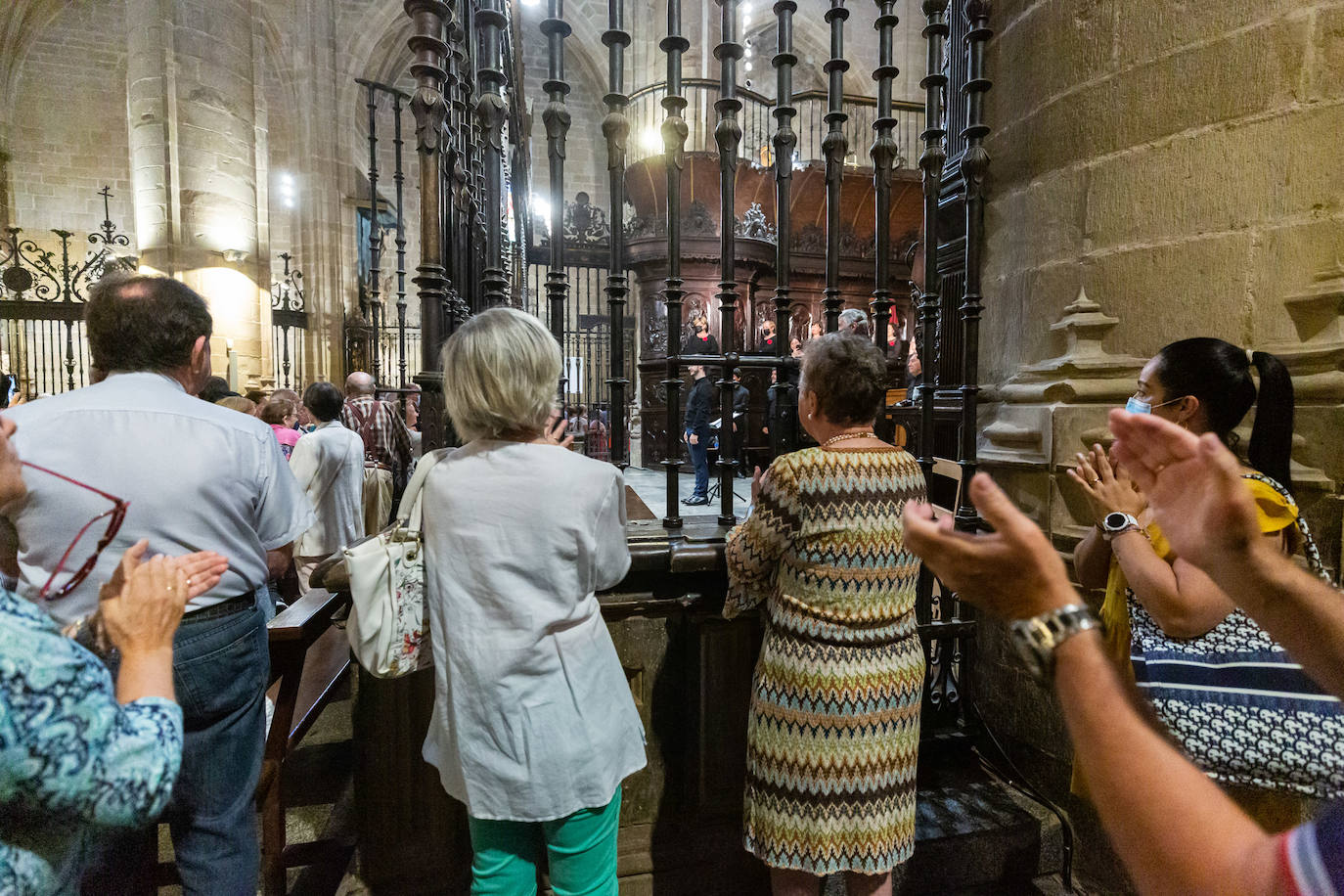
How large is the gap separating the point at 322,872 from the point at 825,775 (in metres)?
1.93

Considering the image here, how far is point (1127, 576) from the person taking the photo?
4.50 ft

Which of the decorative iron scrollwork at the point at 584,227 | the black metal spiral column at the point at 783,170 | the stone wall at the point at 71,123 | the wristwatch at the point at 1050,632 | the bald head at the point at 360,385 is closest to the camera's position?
the wristwatch at the point at 1050,632

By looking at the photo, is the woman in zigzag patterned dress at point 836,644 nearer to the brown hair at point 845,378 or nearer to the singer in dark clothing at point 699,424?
the brown hair at point 845,378

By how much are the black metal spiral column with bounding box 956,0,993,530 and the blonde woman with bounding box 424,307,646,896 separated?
167 centimetres

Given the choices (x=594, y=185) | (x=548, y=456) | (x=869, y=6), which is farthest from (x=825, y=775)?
(x=869, y=6)

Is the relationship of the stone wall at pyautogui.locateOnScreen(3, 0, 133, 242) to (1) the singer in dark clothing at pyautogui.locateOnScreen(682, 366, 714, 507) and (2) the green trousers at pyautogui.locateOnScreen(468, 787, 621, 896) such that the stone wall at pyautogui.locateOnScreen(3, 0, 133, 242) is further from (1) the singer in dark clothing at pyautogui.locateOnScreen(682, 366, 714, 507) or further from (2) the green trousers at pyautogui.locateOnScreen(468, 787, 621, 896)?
(2) the green trousers at pyautogui.locateOnScreen(468, 787, 621, 896)

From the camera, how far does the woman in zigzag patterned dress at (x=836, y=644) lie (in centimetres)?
154

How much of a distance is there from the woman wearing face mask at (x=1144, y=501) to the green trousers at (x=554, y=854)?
1.18 m

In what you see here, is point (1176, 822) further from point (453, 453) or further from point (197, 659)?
point (197, 659)

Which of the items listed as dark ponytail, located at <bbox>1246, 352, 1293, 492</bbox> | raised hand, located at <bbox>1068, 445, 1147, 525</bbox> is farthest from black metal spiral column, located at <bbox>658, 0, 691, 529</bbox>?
dark ponytail, located at <bbox>1246, 352, 1293, 492</bbox>

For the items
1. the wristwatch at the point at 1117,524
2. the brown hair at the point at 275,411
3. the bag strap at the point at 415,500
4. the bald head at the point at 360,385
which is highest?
the bald head at the point at 360,385

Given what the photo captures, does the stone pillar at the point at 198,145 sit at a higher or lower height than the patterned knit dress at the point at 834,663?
higher

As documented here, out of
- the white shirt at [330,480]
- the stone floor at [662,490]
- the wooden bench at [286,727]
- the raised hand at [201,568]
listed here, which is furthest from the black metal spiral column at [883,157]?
the white shirt at [330,480]

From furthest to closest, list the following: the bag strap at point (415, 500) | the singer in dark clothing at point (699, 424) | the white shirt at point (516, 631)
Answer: the singer in dark clothing at point (699, 424), the bag strap at point (415, 500), the white shirt at point (516, 631)
